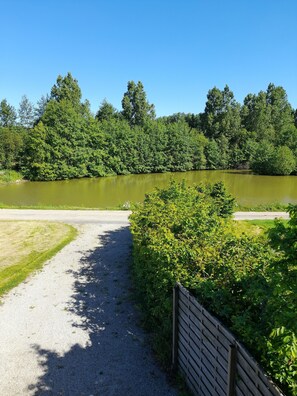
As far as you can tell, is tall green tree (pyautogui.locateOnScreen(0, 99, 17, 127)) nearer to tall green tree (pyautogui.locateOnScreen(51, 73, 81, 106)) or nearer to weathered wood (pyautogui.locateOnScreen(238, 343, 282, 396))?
tall green tree (pyautogui.locateOnScreen(51, 73, 81, 106))

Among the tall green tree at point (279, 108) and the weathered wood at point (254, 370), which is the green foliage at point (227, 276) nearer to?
the weathered wood at point (254, 370)

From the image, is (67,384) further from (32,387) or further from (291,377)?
(291,377)

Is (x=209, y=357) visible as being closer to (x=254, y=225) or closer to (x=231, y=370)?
(x=231, y=370)

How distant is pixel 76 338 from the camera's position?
7211 millimetres

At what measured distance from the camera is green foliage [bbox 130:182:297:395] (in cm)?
326

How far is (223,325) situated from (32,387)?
3.83 metres

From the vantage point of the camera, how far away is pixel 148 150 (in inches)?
2603

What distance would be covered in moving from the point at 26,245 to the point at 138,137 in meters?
53.9

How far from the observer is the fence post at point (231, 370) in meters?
3.88

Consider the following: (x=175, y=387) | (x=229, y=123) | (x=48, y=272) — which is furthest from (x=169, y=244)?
(x=229, y=123)

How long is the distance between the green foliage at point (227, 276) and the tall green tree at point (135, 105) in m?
67.8

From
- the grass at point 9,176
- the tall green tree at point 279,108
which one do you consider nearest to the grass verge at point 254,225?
the grass at point 9,176

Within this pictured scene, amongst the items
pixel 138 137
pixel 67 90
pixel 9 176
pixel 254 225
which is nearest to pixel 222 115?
pixel 138 137

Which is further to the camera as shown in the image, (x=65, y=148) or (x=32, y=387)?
(x=65, y=148)
